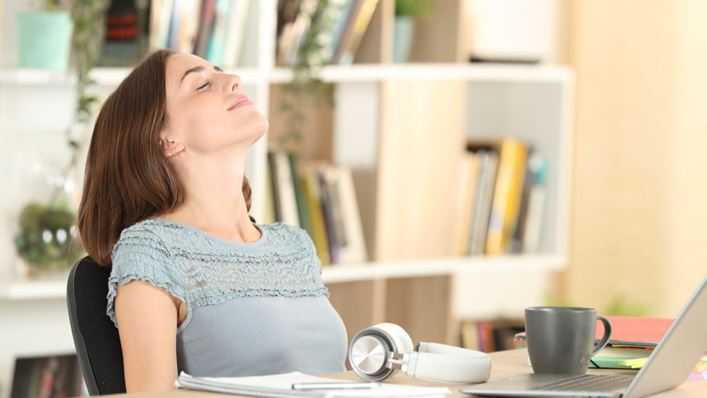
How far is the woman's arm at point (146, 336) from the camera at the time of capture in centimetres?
170

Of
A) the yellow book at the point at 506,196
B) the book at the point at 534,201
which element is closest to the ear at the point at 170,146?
the yellow book at the point at 506,196

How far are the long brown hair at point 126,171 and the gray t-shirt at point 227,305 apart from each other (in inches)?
2.0

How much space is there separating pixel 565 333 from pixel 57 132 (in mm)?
1886

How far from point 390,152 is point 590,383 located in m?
2.13

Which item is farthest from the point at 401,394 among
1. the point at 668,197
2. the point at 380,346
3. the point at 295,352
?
the point at 668,197

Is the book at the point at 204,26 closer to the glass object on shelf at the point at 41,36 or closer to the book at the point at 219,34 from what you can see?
the book at the point at 219,34

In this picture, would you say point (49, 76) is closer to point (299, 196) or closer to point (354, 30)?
point (299, 196)

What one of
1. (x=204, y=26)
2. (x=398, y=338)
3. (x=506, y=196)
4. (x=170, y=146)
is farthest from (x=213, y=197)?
(x=506, y=196)

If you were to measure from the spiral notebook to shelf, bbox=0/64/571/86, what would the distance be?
65.1 inches

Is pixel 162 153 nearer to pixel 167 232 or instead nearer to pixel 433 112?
pixel 167 232

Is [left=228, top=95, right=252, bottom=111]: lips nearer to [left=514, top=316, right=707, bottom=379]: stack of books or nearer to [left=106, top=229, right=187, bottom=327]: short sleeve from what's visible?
[left=106, top=229, right=187, bottom=327]: short sleeve

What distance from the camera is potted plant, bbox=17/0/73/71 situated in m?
2.85

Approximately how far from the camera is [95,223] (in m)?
1.91

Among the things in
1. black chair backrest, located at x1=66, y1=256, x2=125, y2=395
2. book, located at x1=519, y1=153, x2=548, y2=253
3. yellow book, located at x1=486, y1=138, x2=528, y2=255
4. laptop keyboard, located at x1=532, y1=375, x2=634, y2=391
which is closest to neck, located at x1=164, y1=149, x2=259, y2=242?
black chair backrest, located at x1=66, y1=256, x2=125, y2=395
